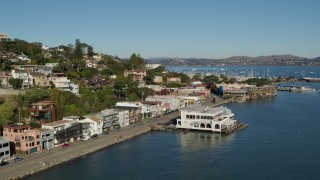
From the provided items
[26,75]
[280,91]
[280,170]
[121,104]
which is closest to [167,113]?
[121,104]

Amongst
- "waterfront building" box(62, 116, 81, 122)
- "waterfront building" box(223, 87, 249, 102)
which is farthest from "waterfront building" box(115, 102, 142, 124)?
"waterfront building" box(223, 87, 249, 102)

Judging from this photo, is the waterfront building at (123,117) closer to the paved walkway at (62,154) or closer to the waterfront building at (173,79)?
the paved walkway at (62,154)

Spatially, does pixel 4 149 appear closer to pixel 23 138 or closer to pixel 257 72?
pixel 23 138

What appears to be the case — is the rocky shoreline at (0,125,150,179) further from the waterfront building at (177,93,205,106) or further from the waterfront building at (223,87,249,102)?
the waterfront building at (223,87,249,102)

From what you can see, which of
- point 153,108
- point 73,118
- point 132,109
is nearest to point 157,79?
point 153,108

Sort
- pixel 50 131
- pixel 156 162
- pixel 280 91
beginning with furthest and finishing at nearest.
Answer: pixel 280 91
pixel 50 131
pixel 156 162

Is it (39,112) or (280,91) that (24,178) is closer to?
(39,112)
